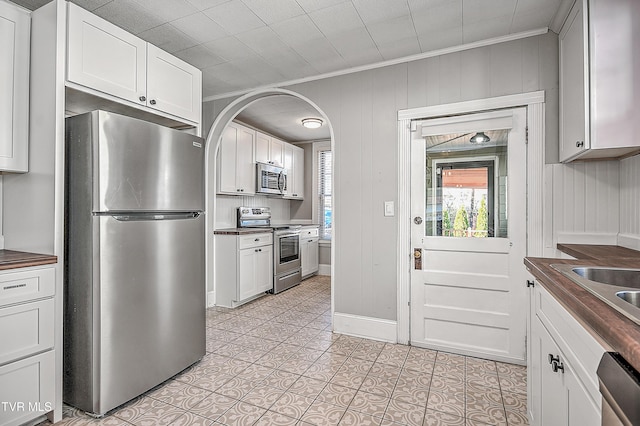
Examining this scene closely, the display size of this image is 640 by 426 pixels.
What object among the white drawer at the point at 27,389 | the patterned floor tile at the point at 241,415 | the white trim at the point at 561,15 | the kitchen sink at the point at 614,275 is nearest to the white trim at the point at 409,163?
the white trim at the point at 561,15

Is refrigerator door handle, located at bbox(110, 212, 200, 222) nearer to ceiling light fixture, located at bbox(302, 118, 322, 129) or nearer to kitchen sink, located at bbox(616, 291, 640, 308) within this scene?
kitchen sink, located at bbox(616, 291, 640, 308)

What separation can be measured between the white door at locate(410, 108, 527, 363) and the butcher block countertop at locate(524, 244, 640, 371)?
0.80 metres

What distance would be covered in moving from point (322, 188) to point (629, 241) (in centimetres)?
444

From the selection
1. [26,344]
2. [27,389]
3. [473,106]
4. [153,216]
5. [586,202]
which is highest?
[473,106]

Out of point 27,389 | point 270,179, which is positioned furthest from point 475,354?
point 270,179

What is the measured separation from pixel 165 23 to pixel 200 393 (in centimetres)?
248

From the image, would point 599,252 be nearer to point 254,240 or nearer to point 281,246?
point 254,240

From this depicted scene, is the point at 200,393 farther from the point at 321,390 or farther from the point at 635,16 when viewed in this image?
the point at 635,16

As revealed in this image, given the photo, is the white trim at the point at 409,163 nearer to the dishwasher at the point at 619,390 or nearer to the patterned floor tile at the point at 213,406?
the patterned floor tile at the point at 213,406

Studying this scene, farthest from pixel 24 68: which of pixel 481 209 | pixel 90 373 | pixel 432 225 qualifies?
pixel 481 209

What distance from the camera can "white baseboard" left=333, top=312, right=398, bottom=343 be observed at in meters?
2.82

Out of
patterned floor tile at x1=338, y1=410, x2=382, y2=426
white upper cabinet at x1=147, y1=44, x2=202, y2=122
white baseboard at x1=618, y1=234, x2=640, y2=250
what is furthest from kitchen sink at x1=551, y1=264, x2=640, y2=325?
white upper cabinet at x1=147, y1=44, x2=202, y2=122

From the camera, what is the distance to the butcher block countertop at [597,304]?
2.14 ft

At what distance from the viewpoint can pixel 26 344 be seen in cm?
165
